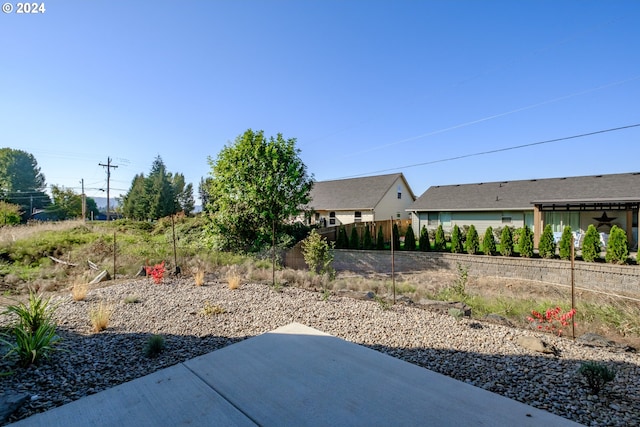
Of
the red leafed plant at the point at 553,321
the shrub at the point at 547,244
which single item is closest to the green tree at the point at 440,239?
the shrub at the point at 547,244

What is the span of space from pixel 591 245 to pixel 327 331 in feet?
39.9

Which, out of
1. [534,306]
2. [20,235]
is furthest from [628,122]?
[20,235]

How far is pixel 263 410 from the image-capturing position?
→ 232 cm

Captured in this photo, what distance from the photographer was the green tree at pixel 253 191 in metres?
12.6

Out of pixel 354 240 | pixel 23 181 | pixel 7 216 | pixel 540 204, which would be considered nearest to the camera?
pixel 540 204

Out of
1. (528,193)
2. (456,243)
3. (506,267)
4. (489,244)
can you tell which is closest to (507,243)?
(489,244)

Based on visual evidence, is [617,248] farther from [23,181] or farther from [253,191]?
[23,181]

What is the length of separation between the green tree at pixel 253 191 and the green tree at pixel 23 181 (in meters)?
42.2

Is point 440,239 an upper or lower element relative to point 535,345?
upper

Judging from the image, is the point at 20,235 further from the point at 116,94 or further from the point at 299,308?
the point at 299,308

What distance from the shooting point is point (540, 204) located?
15.3 metres

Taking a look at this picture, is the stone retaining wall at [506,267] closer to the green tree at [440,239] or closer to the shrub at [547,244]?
the shrub at [547,244]

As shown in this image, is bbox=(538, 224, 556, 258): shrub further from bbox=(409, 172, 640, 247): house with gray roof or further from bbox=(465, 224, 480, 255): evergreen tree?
bbox=(409, 172, 640, 247): house with gray roof

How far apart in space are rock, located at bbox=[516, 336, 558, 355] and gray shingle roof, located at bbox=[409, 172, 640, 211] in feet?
47.2
